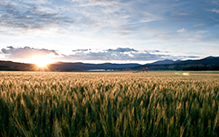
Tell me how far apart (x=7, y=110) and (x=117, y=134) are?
1856mm

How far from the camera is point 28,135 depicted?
141cm

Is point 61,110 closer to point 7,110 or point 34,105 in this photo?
point 34,105

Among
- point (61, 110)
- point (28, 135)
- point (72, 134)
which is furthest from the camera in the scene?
point (61, 110)

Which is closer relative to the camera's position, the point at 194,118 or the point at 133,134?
the point at 133,134

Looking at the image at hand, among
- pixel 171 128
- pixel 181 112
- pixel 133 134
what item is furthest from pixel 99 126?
pixel 181 112

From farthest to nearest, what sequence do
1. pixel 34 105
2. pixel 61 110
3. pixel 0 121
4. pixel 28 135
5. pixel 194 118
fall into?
pixel 34 105, pixel 61 110, pixel 194 118, pixel 0 121, pixel 28 135

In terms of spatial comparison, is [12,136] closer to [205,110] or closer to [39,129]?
[39,129]

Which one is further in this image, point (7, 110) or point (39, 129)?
point (7, 110)

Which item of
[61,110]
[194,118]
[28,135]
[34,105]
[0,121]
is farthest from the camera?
[34,105]

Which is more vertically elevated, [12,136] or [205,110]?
[205,110]

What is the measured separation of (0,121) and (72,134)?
1.06 m

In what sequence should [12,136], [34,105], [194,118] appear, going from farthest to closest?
[34,105] < [194,118] < [12,136]

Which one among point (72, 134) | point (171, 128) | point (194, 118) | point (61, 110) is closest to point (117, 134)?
point (72, 134)

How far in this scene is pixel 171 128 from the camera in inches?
62.0
